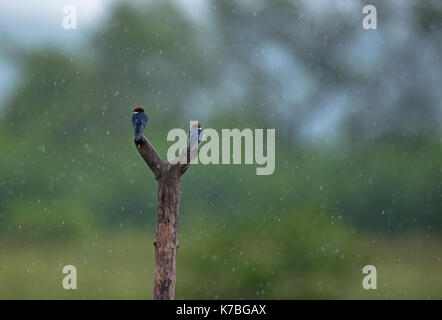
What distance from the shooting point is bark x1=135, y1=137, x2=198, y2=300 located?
3361 millimetres

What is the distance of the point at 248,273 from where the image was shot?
331 inches

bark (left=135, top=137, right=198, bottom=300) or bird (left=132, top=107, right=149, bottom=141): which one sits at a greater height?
bird (left=132, top=107, right=149, bottom=141)

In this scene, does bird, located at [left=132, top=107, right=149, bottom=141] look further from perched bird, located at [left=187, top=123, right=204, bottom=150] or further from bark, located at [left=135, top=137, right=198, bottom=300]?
perched bird, located at [left=187, top=123, right=204, bottom=150]

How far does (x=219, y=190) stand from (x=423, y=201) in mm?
2882

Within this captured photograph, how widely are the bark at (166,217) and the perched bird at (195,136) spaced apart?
0.05 m

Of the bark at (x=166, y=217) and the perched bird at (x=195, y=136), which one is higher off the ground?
the perched bird at (x=195, y=136)

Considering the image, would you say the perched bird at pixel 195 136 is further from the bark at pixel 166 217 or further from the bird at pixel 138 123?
the bird at pixel 138 123

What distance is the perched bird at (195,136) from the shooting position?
338cm

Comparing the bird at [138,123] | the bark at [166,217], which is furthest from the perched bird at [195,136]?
the bird at [138,123]

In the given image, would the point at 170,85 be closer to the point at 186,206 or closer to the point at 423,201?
the point at 186,206

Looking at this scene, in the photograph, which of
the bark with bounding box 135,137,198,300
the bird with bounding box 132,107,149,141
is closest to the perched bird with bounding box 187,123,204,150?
the bark with bounding box 135,137,198,300

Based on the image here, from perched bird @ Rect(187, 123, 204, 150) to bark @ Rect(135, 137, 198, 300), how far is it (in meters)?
0.05
